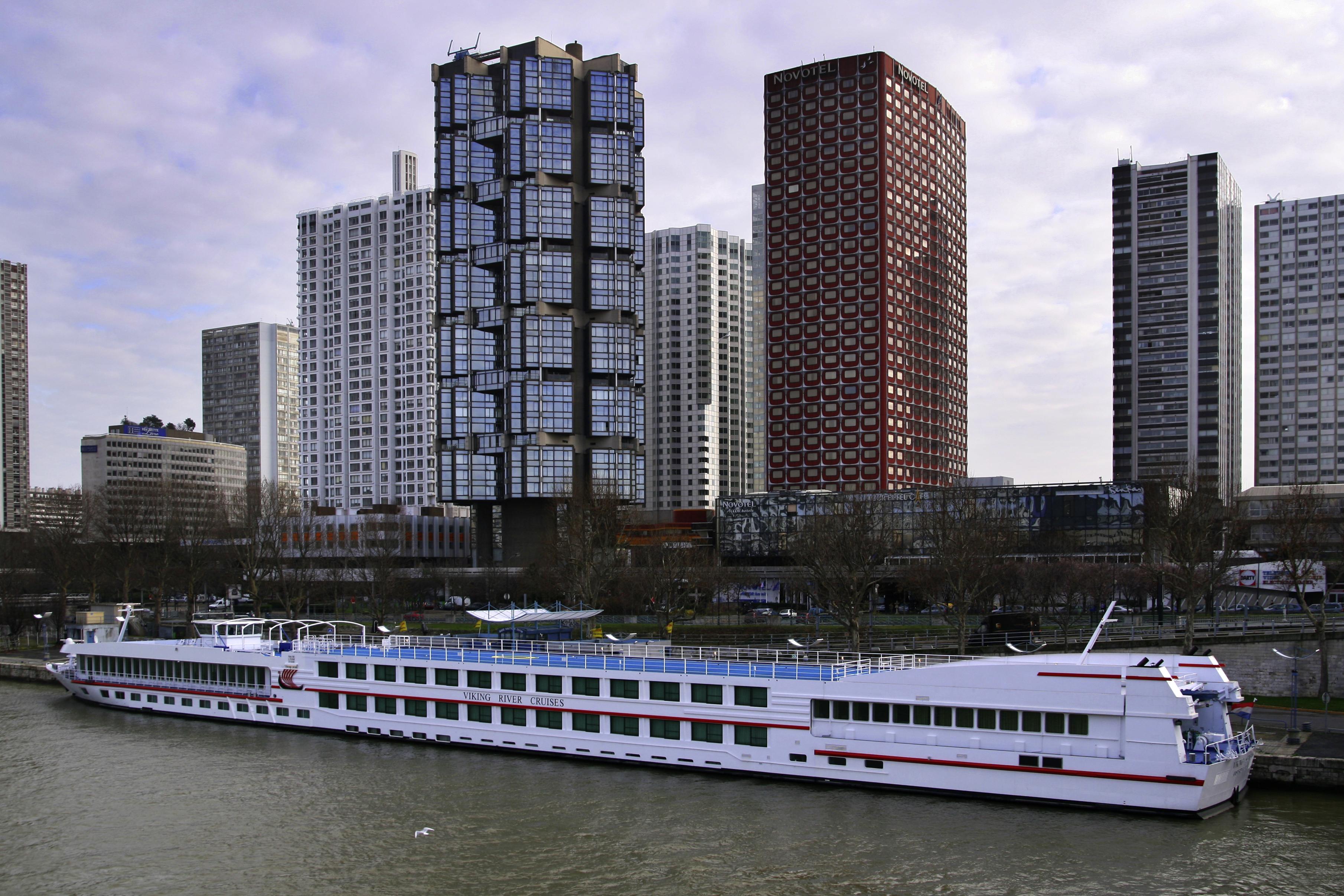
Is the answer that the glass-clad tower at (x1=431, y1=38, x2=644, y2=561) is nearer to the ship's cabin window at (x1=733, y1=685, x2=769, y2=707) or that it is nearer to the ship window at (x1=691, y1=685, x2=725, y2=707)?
the ship window at (x1=691, y1=685, x2=725, y2=707)

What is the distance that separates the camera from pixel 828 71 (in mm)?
154250

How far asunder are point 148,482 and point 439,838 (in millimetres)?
112506

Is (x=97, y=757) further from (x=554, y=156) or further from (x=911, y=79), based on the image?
(x=911, y=79)

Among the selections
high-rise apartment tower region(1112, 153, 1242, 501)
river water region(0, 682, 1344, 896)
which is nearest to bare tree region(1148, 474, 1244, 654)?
river water region(0, 682, 1344, 896)

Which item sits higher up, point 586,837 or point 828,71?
point 828,71

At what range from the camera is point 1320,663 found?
51.2 meters

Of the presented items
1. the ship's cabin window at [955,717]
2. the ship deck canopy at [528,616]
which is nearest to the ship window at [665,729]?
the ship's cabin window at [955,717]

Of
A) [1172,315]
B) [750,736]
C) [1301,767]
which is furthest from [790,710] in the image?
[1172,315]

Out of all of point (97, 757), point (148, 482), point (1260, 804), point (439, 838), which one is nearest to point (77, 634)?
point (97, 757)

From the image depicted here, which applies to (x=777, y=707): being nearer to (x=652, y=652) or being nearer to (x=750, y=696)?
(x=750, y=696)

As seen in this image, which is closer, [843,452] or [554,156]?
[554,156]

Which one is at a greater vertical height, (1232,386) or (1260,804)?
(1232,386)

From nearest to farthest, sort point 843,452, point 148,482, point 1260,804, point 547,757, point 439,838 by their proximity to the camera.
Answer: point 439,838 → point 1260,804 → point 547,757 → point 148,482 → point 843,452

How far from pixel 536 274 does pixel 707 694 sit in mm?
82356
